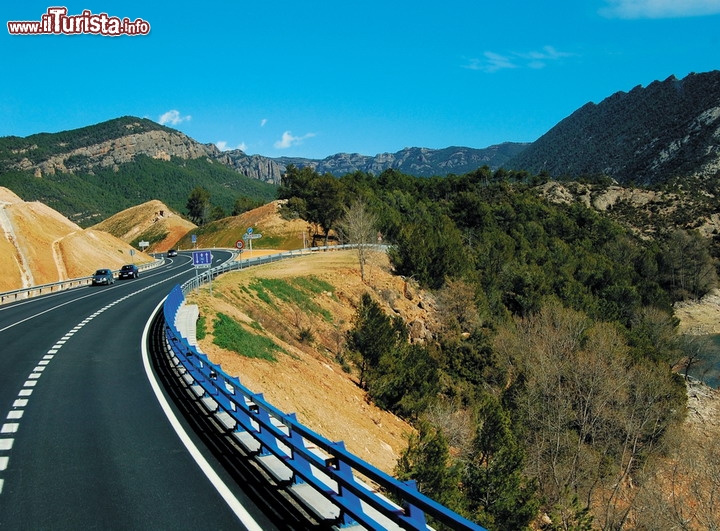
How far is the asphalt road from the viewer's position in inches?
267

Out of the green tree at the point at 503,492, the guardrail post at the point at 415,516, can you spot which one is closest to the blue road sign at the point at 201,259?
the green tree at the point at 503,492

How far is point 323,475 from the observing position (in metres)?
7.59

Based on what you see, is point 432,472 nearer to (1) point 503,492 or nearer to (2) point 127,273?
(1) point 503,492

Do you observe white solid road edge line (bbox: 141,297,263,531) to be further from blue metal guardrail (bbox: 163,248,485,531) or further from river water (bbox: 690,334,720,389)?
river water (bbox: 690,334,720,389)

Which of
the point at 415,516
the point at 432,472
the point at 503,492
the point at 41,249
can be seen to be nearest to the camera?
the point at 415,516

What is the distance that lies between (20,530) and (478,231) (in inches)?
3749

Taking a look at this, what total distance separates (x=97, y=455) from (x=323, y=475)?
4.18 m

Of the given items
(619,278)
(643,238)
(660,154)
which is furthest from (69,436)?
(660,154)

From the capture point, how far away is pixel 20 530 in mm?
6402

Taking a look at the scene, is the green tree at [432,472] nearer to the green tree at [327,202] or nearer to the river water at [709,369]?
the river water at [709,369]

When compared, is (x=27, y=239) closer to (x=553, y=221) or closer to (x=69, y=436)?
(x=69, y=436)
